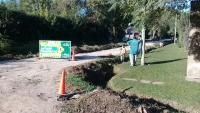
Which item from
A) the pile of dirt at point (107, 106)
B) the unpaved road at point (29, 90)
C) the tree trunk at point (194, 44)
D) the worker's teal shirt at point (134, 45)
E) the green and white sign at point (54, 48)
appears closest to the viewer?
the pile of dirt at point (107, 106)

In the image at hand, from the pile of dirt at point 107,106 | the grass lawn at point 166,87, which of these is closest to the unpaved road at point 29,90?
the pile of dirt at point 107,106

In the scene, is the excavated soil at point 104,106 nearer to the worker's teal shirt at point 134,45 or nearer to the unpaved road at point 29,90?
the unpaved road at point 29,90

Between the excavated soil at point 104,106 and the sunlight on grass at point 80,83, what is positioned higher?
the sunlight on grass at point 80,83

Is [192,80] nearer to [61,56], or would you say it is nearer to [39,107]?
[39,107]

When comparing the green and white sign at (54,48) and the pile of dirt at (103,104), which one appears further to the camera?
the green and white sign at (54,48)

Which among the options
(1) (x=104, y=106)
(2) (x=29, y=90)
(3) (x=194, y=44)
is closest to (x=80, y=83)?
(2) (x=29, y=90)

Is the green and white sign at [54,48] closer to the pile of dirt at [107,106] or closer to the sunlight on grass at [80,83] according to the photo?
the sunlight on grass at [80,83]

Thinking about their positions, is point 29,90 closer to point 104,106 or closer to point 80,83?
point 80,83

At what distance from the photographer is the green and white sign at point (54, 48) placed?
1839 cm

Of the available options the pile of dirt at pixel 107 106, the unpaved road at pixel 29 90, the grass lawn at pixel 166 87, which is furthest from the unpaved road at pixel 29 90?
the grass lawn at pixel 166 87

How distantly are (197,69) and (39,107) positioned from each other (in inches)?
285

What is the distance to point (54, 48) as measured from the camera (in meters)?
18.4

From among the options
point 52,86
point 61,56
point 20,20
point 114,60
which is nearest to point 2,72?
point 52,86

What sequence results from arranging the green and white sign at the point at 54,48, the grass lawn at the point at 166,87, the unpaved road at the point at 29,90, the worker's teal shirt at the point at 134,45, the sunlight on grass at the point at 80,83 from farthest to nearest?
the green and white sign at the point at 54,48
the worker's teal shirt at the point at 134,45
the sunlight on grass at the point at 80,83
the grass lawn at the point at 166,87
the unpaved road at the point at 29,90
